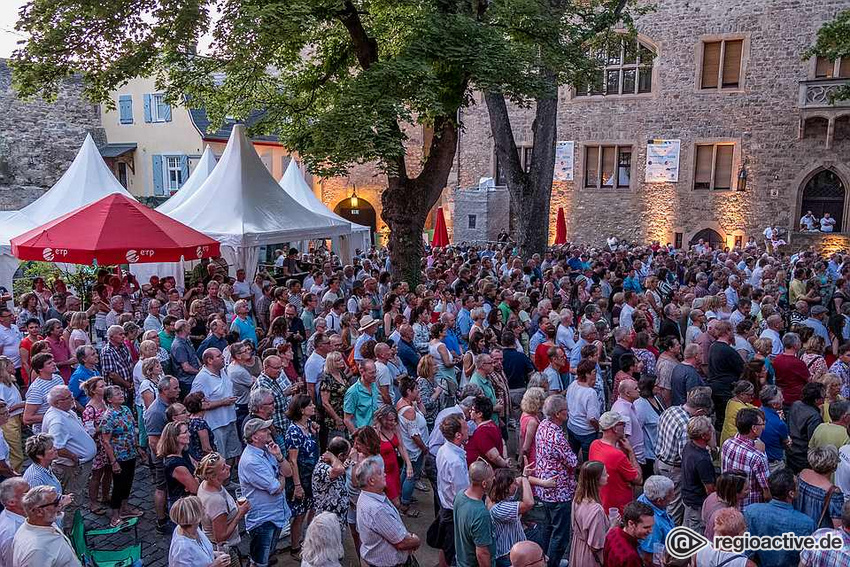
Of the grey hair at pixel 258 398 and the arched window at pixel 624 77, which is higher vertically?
the arched window at pixel 624 77

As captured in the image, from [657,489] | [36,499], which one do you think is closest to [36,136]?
[36,499]

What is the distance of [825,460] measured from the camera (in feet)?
15.4

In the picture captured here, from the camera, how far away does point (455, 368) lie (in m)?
7.47

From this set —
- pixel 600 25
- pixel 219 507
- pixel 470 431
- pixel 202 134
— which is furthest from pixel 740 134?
pixel 219 507

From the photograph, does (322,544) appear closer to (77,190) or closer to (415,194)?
(415,194)

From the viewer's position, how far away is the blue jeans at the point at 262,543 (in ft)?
16.4

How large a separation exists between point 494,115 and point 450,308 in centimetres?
840

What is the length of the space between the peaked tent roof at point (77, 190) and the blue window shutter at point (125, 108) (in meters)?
12.4

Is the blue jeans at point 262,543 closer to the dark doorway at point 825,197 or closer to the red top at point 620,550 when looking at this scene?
the red top at point 620,550

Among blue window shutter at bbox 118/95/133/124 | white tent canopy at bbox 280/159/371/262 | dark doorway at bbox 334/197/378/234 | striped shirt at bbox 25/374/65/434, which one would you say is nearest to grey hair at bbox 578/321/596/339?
striped shirt at bbox 25/374/65/434

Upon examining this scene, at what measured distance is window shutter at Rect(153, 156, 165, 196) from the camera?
1034 inches

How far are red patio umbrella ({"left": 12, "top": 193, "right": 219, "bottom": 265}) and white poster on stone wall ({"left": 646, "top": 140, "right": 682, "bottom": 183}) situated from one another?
1982 cm

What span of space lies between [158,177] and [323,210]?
449 inches

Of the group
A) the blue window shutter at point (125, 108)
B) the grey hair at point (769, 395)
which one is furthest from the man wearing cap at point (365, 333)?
the blue window shutter at point (125, 108)
